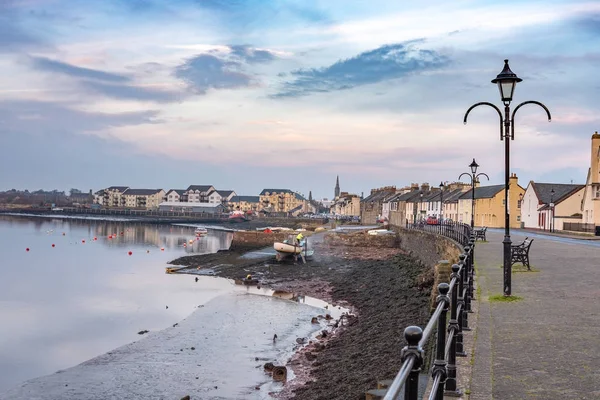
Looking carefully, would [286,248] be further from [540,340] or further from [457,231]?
[540,340]

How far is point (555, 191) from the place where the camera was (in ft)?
185

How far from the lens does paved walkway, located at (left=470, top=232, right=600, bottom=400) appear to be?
5.76 m

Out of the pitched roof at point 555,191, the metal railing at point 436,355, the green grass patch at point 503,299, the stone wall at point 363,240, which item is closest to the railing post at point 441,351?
the metal railing at point 436,355

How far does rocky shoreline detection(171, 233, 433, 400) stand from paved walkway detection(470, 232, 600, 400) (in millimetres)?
3726

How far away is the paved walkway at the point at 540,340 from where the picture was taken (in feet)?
18.9

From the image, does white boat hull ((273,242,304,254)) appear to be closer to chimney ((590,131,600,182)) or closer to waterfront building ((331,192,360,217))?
chimney ((590,131,600,182))

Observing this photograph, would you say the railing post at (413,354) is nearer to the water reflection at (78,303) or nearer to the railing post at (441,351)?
the railing post at (441,351)

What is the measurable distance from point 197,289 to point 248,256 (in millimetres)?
18472

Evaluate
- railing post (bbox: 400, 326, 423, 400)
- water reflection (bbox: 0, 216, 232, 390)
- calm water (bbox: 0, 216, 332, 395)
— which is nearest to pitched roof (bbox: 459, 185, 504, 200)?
water reflection (bbox: 0, 216, 232, 390)

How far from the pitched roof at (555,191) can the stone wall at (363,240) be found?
14803 millimetres

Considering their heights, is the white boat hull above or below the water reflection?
above

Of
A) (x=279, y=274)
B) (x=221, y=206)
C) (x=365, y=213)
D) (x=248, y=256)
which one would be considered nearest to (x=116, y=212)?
(x=221, y=206)

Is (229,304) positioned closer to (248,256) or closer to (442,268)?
(442,268)

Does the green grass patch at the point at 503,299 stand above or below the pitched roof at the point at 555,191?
below
